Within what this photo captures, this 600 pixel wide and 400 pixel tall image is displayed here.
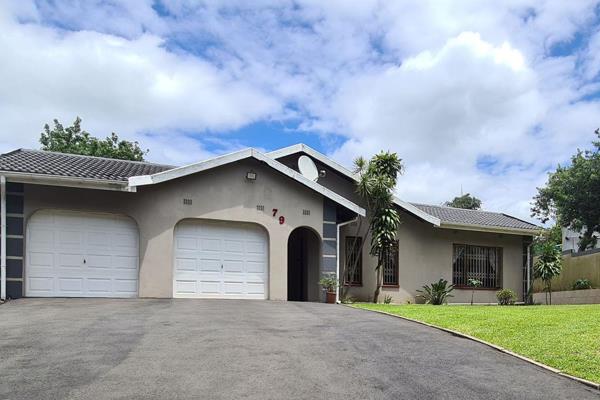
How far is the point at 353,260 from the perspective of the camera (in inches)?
790

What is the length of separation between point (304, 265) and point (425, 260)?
5026 mm

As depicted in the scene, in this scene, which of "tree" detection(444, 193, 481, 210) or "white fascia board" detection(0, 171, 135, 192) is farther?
"tree" detection(444, 193, 481, 210)

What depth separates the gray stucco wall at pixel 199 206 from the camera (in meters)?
15.2

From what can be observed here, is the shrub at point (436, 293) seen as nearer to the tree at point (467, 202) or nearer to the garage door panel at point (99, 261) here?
the garage door panel at point (99, 261)

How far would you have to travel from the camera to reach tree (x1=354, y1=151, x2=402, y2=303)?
61.7ft

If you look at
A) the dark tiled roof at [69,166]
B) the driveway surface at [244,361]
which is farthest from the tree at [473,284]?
the dark tiled roof at [69,166]

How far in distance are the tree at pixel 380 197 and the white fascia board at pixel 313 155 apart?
638mm

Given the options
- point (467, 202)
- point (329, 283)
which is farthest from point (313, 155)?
point (467, 202)

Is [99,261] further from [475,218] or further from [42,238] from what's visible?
[475,218]

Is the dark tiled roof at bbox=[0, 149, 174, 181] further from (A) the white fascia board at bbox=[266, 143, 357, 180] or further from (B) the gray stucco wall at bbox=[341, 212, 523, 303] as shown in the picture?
(B) the gray stucco wall at bbox=[341, 212, 523, 303]

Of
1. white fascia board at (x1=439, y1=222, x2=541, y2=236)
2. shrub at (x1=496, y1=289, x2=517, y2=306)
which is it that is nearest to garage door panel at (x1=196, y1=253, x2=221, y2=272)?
white fascia board at (x1=439, y1=222, x2=541, y2=236)

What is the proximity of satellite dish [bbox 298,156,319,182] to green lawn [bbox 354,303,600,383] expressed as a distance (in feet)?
22.1

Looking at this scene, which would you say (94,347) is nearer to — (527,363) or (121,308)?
(121,308)

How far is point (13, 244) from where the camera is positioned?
14.3 metres
